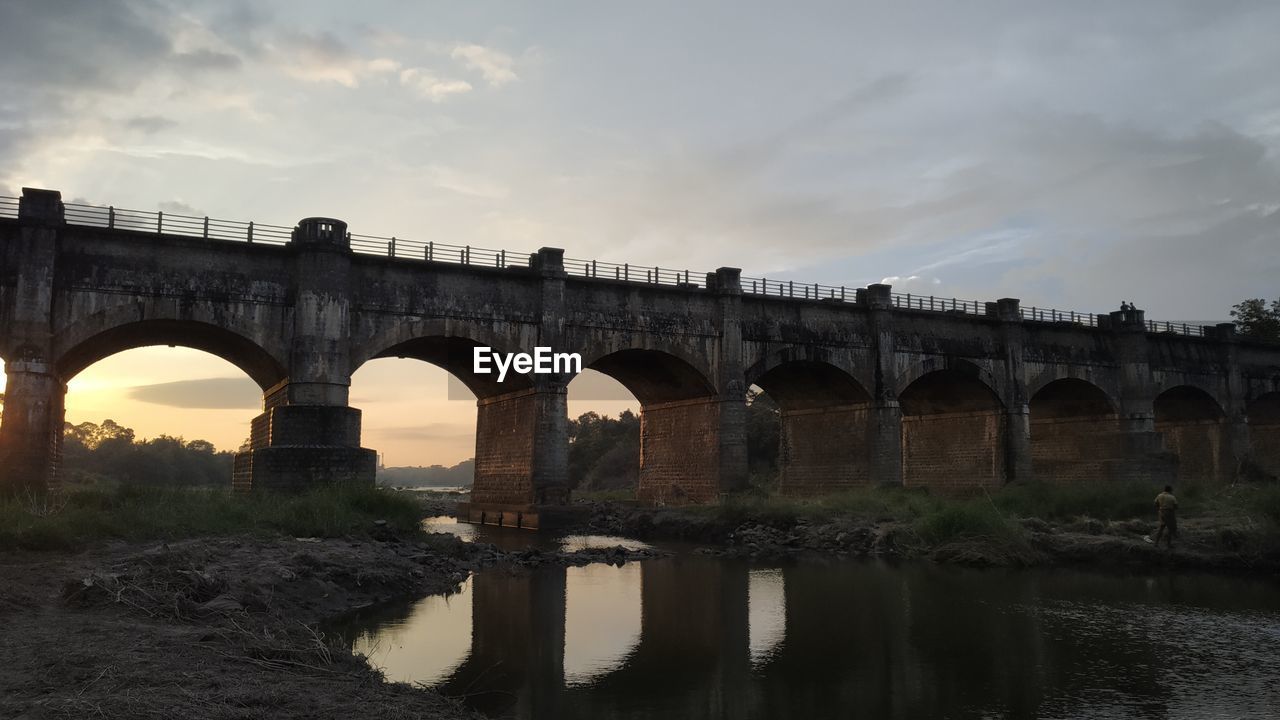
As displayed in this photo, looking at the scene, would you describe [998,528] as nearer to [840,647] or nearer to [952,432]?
[840,647]

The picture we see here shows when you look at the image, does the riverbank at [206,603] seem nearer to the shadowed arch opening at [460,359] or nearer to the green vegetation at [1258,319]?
the shadowed arch opening at [460,359]

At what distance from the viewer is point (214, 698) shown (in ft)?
22.6

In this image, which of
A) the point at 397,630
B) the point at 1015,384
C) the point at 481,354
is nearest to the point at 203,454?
the point at 481,354

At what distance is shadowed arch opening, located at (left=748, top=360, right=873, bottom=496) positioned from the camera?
37.5 m

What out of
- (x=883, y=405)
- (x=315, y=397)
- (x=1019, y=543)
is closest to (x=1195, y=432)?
(x=883, y=405)

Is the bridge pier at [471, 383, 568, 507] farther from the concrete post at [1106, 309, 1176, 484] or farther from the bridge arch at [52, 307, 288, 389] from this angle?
the concrete post at [1106, 309, 1176, 484]

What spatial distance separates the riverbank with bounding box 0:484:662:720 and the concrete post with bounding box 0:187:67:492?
399 cm

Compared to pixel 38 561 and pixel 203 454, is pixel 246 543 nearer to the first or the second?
pixel 38 561

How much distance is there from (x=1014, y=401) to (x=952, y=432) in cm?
386

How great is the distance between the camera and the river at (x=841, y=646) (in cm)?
879

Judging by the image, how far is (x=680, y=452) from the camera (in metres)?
36.7

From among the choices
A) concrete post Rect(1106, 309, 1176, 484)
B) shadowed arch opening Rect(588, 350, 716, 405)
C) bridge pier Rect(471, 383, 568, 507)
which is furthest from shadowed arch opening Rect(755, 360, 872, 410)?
concrete post Rect(1106, 309, 1176, 484)

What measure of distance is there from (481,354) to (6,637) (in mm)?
23145

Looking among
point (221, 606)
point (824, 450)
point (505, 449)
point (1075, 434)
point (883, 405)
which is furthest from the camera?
point (1075, 434)
